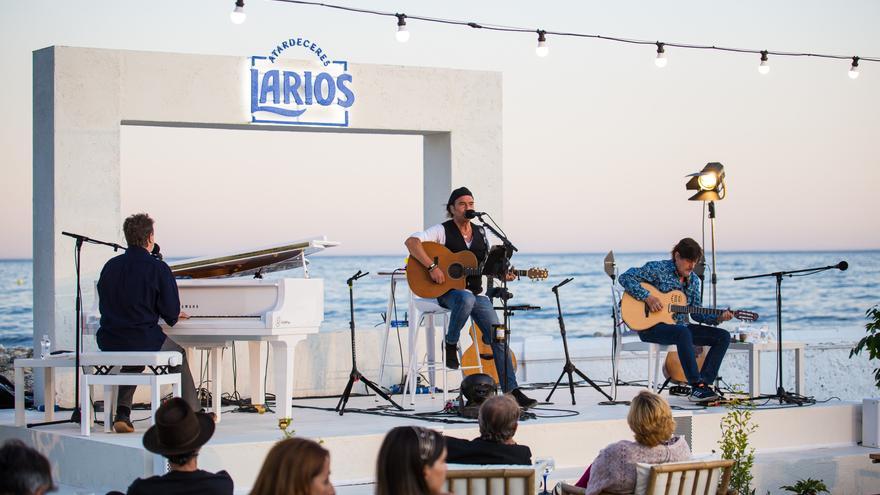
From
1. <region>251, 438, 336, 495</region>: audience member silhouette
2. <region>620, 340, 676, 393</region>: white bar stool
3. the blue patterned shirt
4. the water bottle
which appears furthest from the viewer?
<region>620, 340, 676, 393</region>: white bar stool

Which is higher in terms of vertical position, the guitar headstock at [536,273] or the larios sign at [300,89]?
the larios sign at [300,89]

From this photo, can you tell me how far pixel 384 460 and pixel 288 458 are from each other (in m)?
0.30

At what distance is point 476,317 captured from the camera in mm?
8633

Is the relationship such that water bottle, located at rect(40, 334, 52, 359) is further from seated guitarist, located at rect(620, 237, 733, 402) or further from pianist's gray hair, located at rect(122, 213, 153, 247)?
seated guitarist, located at rect(620, 237, 733, 402)

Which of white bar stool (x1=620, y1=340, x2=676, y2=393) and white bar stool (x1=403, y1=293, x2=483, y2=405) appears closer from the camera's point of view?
white bar stool (x1=403, y1=293, x2=483, y2=405)

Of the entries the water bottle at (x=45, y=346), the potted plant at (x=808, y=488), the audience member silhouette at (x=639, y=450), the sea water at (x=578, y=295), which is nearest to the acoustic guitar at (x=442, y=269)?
the potted plant at (x=808, y=488)

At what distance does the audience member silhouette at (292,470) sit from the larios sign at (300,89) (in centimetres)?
634

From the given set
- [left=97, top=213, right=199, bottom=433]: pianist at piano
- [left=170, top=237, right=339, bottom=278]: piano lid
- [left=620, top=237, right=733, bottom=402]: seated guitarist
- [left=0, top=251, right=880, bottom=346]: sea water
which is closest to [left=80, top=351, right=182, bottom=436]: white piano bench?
[left=97, top=213, right=199, bottom=433]: pianist at piano

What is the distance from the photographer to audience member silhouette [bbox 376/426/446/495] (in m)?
3.72

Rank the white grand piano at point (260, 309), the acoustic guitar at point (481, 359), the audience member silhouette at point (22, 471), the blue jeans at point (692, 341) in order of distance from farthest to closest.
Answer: the acoustic guitar at point (481, 359), the blue jeans at point (692, 341), the white grand piano at point (260, 309), the audience member silhouette at point (22, 471)

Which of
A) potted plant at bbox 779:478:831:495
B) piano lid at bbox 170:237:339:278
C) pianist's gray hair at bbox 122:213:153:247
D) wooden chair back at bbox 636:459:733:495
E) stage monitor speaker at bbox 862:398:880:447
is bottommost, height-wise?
potted plant at bbox 779:478:831:495

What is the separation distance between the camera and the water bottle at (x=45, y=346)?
8.73m

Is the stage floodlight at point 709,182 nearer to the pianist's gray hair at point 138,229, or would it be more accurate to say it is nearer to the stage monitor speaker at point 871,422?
the stage monitor speaker at point 871,422

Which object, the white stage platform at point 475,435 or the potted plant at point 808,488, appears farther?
the potted plant at point 808,488
